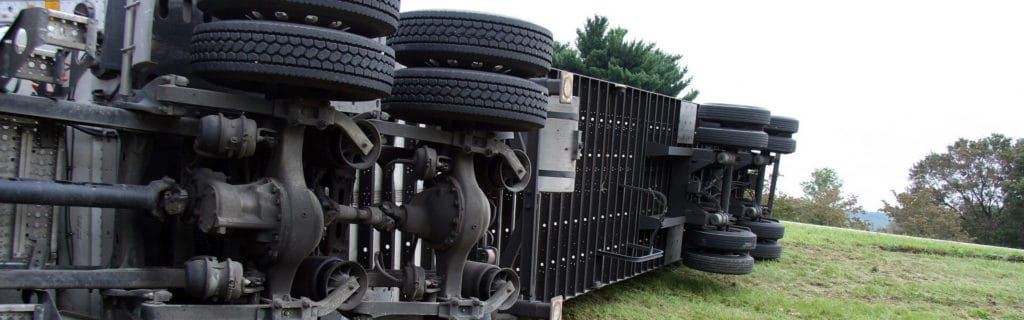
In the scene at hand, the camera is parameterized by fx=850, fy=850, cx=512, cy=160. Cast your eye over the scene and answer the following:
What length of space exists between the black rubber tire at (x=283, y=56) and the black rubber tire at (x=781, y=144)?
29.4 ft

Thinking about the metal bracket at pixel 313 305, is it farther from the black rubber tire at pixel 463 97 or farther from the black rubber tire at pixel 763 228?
the black rubber tire at pixel 763 228

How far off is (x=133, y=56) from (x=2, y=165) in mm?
673

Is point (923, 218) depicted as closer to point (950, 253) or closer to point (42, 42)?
point (950, 253)

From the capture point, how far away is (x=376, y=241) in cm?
545

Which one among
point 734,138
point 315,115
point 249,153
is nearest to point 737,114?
point 734,138

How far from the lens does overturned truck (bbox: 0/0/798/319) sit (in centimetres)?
337

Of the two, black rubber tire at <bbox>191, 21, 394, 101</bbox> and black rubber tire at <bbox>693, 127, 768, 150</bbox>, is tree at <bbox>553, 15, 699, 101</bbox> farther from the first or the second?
black rubber tire at <bbox>191, 21, 394, 101</bbox>

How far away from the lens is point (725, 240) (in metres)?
10.1

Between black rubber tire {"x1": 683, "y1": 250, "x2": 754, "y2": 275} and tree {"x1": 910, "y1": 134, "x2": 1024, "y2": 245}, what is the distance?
3065 centimetres

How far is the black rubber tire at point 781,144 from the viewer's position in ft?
38.1

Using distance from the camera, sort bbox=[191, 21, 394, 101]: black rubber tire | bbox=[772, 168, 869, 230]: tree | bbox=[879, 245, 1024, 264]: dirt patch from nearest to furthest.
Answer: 1. bbox=[191, 21, 394, 101]: black rubber tire
2. bbox=[879, 245, 1024, 264]: dirt patch
3. bbox=[772, 168, 869, 230]: tree

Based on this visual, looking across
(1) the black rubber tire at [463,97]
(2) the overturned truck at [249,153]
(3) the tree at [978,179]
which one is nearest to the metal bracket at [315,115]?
(2) the overturned truck at [249,153]

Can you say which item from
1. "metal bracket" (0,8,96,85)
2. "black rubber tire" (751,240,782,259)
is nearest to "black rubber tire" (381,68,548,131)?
"metal bracket" (0,8,96,85)

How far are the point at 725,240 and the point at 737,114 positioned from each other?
1.52m
